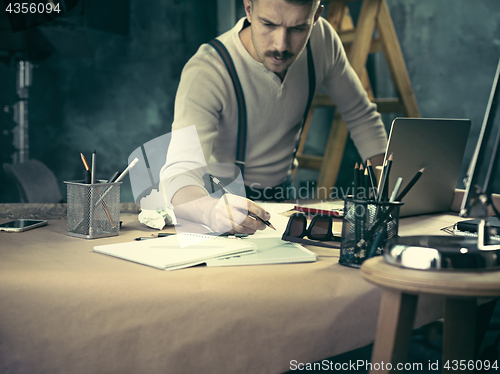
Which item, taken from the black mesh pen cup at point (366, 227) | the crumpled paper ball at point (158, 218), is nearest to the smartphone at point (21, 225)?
the crumpled paper ball at point (158, 218)

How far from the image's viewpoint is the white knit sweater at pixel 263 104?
1.51 m

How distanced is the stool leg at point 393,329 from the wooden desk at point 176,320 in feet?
0.42

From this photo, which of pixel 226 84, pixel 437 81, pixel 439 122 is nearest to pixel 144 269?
pixel 439 122

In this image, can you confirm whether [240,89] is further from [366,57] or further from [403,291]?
[403,291]

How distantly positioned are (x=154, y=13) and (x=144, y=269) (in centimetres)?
321

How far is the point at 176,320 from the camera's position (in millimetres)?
628

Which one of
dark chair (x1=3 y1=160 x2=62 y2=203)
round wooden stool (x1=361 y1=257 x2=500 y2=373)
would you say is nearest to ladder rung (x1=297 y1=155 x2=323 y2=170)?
dark chair (x1=3 y1=160 x2=62 y2=203)

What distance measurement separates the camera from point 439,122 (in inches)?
45.8

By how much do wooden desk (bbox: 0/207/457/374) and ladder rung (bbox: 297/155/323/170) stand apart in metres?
1.98

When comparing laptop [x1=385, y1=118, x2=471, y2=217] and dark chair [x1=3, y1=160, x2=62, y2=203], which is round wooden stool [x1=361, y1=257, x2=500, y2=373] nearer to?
laptop [x1=385, y1=118, x2=471, y2=217]

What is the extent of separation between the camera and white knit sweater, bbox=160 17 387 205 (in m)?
1.51

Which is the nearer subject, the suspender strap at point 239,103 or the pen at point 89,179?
the pen at point 89,179

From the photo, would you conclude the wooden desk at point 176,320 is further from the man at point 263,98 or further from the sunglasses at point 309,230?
the man at point 263,98

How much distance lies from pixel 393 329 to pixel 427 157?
74 centimetres
